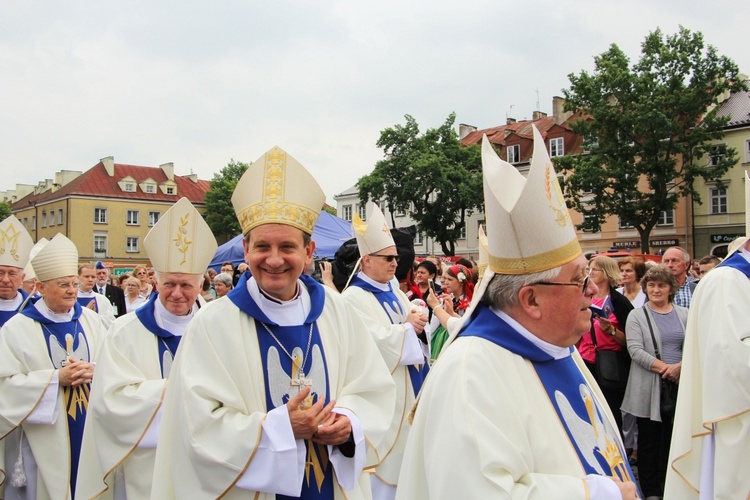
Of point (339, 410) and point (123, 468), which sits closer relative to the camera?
point (339, 410)

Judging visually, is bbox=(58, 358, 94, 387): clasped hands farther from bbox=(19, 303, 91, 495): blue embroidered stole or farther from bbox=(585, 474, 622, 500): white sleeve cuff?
bbox=(585, 474, 622, 500): white sleeve cuff

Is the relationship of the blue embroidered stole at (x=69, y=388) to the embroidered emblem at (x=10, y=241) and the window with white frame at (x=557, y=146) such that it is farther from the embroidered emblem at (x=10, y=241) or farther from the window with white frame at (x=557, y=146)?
the window with white frame at (x=557, y=146)

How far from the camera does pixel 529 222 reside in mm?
2430

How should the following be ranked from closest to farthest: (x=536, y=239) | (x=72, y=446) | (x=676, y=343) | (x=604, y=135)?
1. (x=536, y=239)
2. (x=72, y=446)
3. (x=676, y=343)
4. (x=604, y=135)

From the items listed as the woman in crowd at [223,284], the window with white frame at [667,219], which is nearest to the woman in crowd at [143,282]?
the woman in crowd at [223,284]

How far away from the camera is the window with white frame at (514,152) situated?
155 ft

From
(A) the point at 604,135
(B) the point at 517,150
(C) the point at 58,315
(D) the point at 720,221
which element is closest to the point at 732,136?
(D) the point at 720,221

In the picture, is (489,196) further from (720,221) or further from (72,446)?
(720,221)

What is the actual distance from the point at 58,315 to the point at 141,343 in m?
1.42

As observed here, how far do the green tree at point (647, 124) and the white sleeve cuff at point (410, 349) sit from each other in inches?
1162

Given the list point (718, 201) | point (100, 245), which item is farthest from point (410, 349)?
point (100, 245)

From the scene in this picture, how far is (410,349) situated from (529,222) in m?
3.75

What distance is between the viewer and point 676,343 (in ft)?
20.7

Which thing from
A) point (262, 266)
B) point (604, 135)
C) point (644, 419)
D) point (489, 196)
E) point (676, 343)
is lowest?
point (644, 419)
